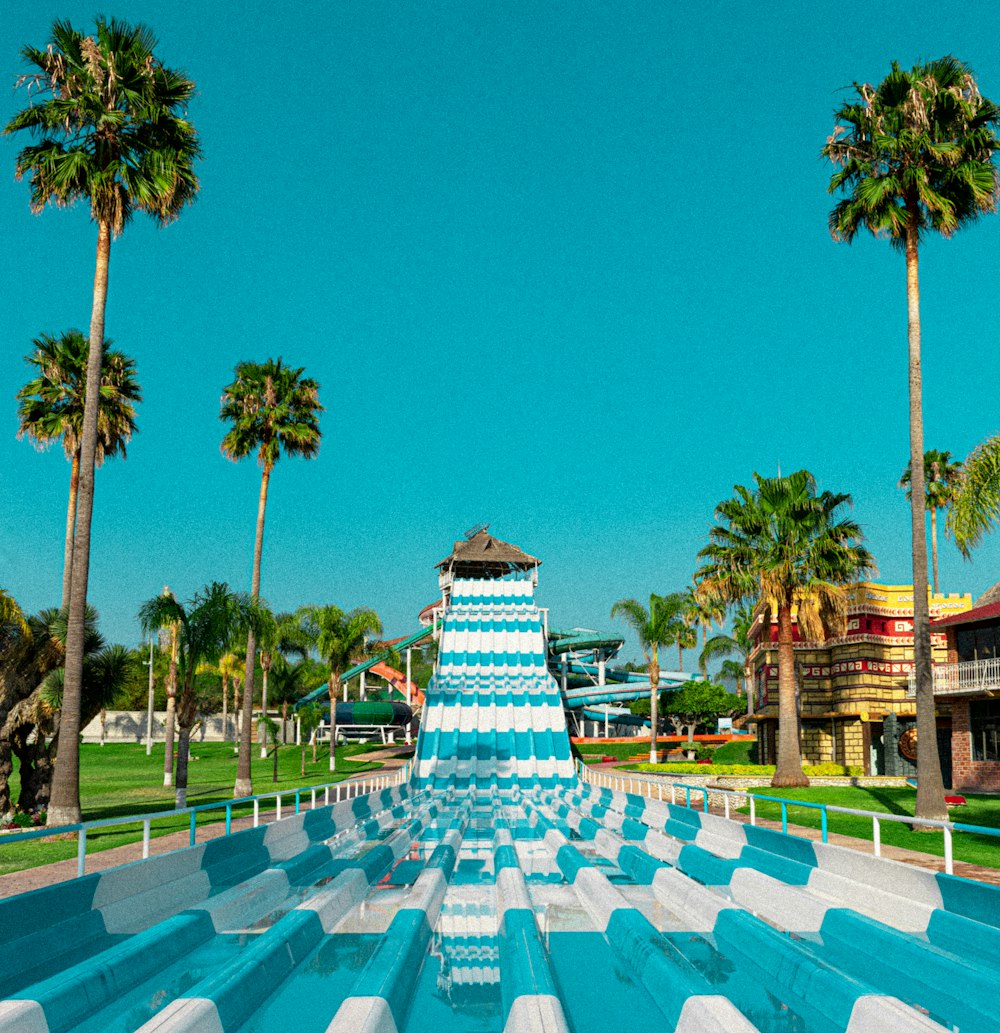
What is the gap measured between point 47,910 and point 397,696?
79.3m

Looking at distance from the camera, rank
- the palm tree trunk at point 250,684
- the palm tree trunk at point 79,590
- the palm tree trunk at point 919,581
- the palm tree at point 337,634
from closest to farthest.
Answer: the palm tree trunk at point 79,590, the palm tree trunk at point 919,581, the palm tree trunk at point 250,684, the palm tree at point 337,634

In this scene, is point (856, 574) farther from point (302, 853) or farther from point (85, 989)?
point (85, 989)

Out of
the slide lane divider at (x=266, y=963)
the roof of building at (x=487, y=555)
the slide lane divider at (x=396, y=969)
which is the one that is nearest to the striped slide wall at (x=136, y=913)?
the slide lane divider at (x=266, y=963)

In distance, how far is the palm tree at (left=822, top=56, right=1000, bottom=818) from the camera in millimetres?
24031

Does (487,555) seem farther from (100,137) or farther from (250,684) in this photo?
(100,137)

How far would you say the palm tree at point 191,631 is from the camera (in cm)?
2341

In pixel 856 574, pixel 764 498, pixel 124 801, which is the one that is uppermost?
pixel 764 498

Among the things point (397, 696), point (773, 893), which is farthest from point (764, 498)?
point (397, 696)

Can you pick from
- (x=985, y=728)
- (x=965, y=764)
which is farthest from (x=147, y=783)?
(x=985, y=728)

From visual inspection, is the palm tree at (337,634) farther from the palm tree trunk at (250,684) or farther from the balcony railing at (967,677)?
the balcony railing at (967,677)

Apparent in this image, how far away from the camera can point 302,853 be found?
14.1 metres

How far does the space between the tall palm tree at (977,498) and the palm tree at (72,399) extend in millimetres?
23216

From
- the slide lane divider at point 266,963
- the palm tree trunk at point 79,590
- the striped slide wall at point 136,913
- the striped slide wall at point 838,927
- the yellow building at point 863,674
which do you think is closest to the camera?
the slide lane divider at point 266,963

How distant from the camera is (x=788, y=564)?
107ft
